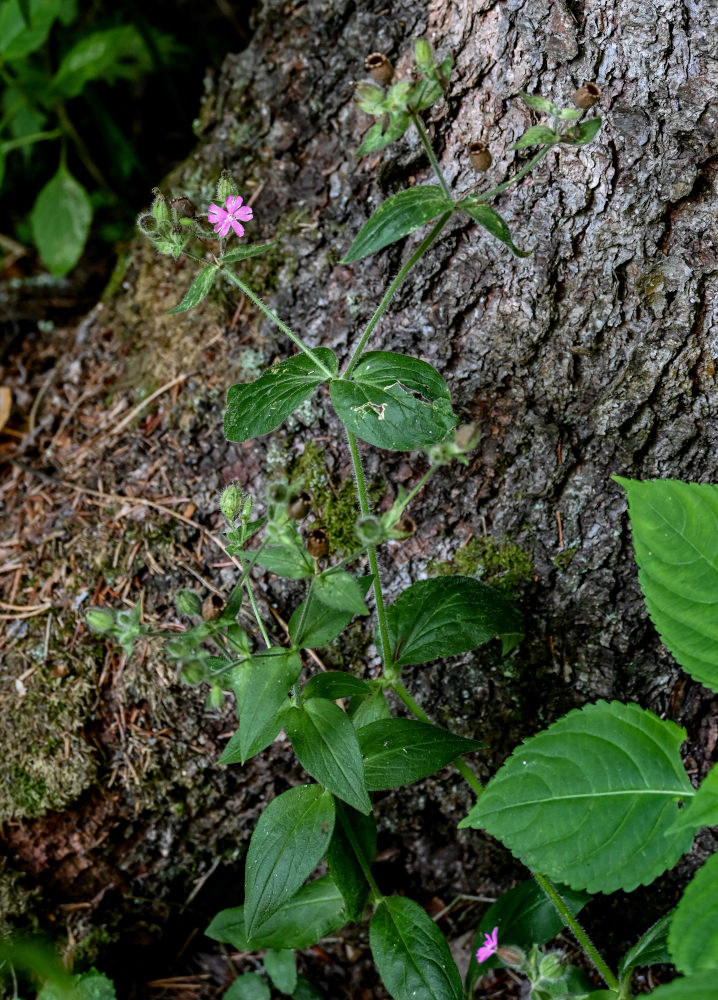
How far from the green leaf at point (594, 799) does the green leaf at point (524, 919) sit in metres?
0.47

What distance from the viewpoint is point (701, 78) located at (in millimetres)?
1958

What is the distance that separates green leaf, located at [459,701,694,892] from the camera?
63.2 inches

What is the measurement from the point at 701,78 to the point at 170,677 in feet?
6.76

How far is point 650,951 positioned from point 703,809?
58cm

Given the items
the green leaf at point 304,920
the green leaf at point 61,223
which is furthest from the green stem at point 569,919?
the green leaf at point 61,223

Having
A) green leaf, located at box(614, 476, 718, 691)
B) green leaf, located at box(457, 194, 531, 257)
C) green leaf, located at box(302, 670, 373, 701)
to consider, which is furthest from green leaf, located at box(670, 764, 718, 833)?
green leaf, located at box(457, 194, 531, 257)

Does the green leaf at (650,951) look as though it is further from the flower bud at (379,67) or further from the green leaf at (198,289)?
the flower bud at (379,67)

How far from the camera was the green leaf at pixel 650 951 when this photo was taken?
71.2 inches

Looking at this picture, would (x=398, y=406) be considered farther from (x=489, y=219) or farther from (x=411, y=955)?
(x=411, y=955)

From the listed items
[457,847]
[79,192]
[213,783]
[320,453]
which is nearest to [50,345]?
[79,192]

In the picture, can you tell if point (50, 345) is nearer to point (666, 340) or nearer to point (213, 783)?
point (213, 783)

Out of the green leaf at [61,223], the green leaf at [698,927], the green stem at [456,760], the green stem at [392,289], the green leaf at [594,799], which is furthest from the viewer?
the green leaf at [61,223]

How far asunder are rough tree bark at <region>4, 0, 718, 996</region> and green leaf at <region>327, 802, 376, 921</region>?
396 millimetres

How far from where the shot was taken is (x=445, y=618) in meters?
1.99
